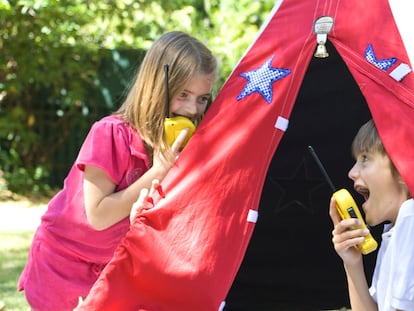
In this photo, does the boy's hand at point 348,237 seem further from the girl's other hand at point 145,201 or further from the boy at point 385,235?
the girl's other hand at point 145,201

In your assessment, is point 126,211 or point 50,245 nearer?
point 126,211

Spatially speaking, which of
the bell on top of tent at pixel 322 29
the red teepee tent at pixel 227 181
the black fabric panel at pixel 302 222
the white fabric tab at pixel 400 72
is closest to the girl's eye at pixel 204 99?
the red teepee tent at pixel 227 181

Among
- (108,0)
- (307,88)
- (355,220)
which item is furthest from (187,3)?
(355,220)

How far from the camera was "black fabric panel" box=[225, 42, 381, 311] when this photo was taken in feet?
12.7

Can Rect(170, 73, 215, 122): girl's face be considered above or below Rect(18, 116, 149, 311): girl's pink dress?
above

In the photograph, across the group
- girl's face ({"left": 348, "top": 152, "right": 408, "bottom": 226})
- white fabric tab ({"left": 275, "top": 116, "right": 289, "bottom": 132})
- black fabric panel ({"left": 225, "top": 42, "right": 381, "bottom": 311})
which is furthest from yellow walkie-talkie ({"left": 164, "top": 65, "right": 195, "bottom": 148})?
black fabric panel ({"left": 225, "top": 42, "right": 381, "bottom": 311})

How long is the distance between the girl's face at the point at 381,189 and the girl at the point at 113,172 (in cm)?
65

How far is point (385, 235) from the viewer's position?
8.59 feet

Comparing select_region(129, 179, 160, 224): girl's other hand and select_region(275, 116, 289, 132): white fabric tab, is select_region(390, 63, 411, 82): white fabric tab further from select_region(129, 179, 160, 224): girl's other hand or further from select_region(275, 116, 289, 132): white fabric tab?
select_region(129, 179, 160, 224): girl's other hand

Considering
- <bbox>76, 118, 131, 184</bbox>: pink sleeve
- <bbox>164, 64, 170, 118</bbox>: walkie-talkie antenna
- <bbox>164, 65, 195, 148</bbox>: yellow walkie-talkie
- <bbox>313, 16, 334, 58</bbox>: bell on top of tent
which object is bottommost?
<bbox>76, 118, 131, 184</bbox>: pink sleeve

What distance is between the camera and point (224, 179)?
8.87ft

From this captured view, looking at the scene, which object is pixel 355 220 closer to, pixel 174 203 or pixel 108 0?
pixel 174 203

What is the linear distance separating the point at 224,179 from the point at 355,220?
Result: 0.47 m

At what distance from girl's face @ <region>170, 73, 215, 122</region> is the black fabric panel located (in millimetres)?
999
